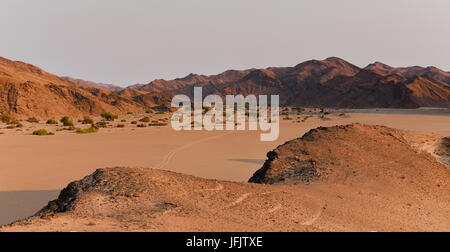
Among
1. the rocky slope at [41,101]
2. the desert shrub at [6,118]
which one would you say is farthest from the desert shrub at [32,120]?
the desert shrub at [6,118]

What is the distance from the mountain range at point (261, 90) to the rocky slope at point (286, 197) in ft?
108

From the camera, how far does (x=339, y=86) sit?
94875 mm

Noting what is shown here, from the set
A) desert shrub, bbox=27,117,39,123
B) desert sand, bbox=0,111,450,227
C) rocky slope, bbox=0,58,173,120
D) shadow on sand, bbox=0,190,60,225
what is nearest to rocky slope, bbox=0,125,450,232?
shadow on sand, bbox=0,190,60,225

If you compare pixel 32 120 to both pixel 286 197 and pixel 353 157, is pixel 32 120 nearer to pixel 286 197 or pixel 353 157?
pixel 353 157

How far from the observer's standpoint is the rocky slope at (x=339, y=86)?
72.9 m

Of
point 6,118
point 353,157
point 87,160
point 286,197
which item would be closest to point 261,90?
point 6,118

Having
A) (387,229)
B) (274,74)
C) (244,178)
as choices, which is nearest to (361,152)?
(244,178)

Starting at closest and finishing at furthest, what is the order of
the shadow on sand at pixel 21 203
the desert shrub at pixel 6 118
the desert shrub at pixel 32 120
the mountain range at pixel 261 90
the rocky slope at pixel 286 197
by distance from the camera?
the rocky slope at pixel 286 197 → the shadow on sand at pixel 21 203 → the desert shrub at pixel 6 118 → the desert shrub at pixel 32 120 → the mountain range at pixel 261 90

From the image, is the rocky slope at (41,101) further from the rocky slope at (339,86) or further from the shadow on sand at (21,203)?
the rocky slope at (339,86)

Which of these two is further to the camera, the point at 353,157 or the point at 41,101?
the point at 41,101

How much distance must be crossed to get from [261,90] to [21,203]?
432ft
